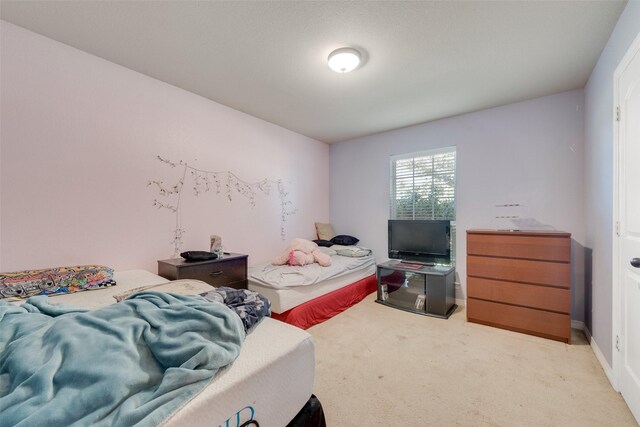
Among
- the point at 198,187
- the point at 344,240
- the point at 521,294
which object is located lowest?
the point at 521,294

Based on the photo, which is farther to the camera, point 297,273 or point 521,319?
point 297,273

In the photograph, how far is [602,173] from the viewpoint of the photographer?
2043 mm

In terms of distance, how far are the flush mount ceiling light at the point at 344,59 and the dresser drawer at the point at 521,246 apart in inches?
82.1

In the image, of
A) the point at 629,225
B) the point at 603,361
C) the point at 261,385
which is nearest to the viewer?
the point at 261,385

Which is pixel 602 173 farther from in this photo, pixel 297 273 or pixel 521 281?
pixel 297 273

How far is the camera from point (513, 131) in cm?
304

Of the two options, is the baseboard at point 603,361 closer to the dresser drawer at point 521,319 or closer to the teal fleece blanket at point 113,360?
the dresser drawer at point 521,319

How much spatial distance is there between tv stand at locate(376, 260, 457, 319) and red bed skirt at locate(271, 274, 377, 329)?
0.29 meters

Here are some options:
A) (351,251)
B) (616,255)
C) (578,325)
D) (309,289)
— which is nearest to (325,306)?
(309,289)

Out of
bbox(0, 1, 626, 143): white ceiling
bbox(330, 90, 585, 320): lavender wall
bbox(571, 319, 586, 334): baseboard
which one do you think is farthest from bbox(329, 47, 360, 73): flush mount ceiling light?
bbox(571, 319, 586, 334): baseboard

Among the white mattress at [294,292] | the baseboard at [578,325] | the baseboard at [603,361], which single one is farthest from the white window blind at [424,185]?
the baseboard at [603,361]

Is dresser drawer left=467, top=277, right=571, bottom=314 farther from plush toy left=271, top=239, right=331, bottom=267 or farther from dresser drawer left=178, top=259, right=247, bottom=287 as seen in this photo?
dresser drawer left=178, top=259, right=247, bottom=287

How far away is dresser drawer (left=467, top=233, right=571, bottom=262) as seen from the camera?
2375mm

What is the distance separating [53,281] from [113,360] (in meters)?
1.52
